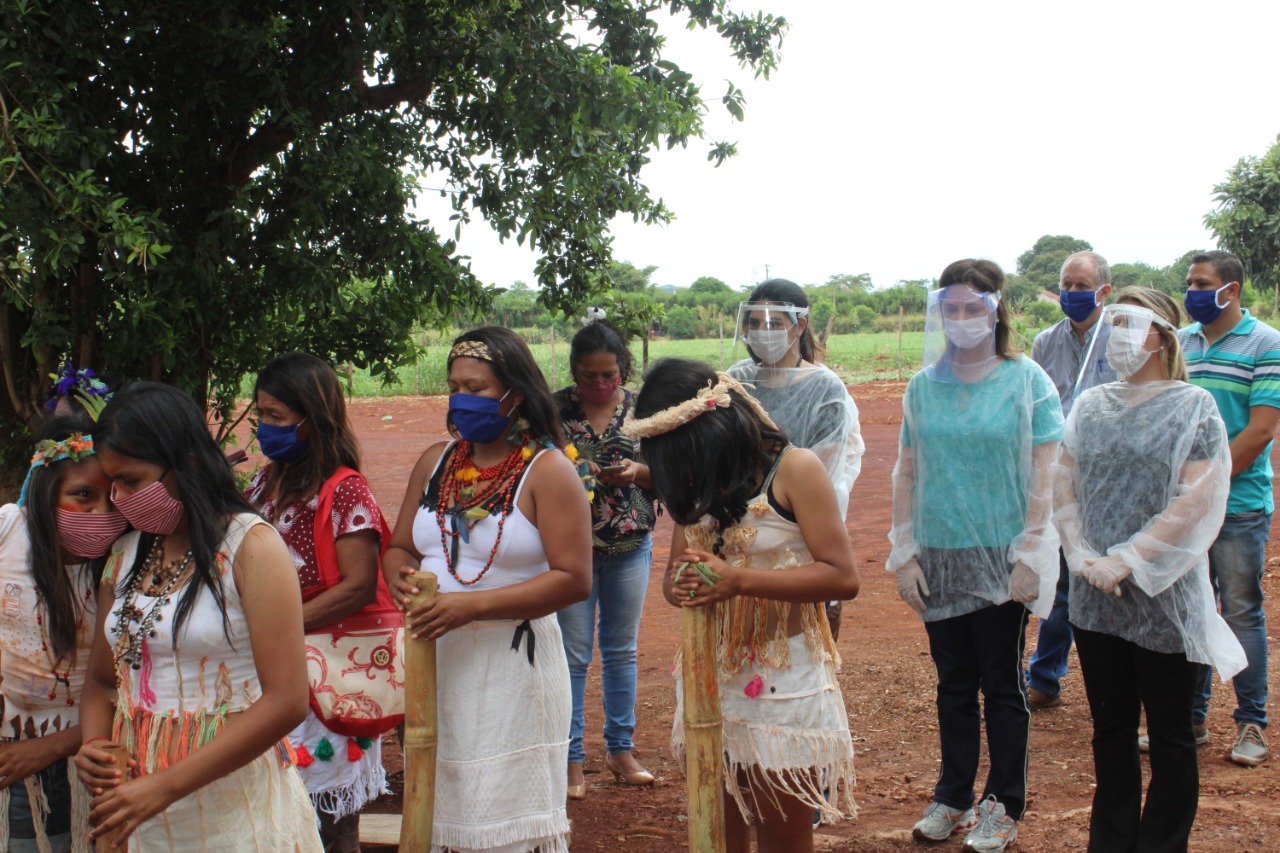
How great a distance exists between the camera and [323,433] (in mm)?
3381

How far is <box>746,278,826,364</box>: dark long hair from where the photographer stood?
4.47m

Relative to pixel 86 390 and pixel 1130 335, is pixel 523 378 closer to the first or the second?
pixel 86 390

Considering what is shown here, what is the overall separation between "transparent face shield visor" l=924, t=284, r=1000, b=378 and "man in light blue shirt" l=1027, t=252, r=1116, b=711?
1132mm

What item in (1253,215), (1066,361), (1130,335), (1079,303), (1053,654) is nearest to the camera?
(1130,335)

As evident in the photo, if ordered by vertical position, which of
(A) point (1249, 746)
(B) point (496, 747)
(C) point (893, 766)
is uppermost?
(B) point (496, 747)

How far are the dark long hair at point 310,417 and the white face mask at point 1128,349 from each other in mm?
2507

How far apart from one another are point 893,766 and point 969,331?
81.4 inches

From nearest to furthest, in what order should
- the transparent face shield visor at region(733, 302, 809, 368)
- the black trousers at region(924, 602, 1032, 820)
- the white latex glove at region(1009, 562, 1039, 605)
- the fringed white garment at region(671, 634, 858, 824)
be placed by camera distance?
1. the fringed white garment at region(671, 634, 858, 824)
2. the white latex glove at region(1009, 562, 1039, 605)
3. the black trousers at region(924, 602, 1032, 820)
4. the transparent face shield visor at region(733, 302, 809, 368)

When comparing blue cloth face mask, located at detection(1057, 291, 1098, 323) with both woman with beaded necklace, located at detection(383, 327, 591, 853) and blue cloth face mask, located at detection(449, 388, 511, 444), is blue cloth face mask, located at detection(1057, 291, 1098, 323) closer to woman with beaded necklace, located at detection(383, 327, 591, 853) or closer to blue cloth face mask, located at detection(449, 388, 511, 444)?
woman with beaded necklace, located at detection(383, 327, 591, 853)

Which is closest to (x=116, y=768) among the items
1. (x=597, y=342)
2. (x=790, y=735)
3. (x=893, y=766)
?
(x=790, y=735)

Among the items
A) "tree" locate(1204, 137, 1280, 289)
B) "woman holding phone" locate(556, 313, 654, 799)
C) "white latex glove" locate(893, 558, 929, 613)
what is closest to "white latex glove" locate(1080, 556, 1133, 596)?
"white latex glove" locate(893, 558, 929, 613)

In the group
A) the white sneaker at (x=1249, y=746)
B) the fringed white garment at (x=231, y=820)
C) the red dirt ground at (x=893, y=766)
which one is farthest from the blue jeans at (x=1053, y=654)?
the fringed white garment at (x=231, y=820)

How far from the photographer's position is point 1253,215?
608 inches

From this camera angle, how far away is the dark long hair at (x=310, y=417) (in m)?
3.35
